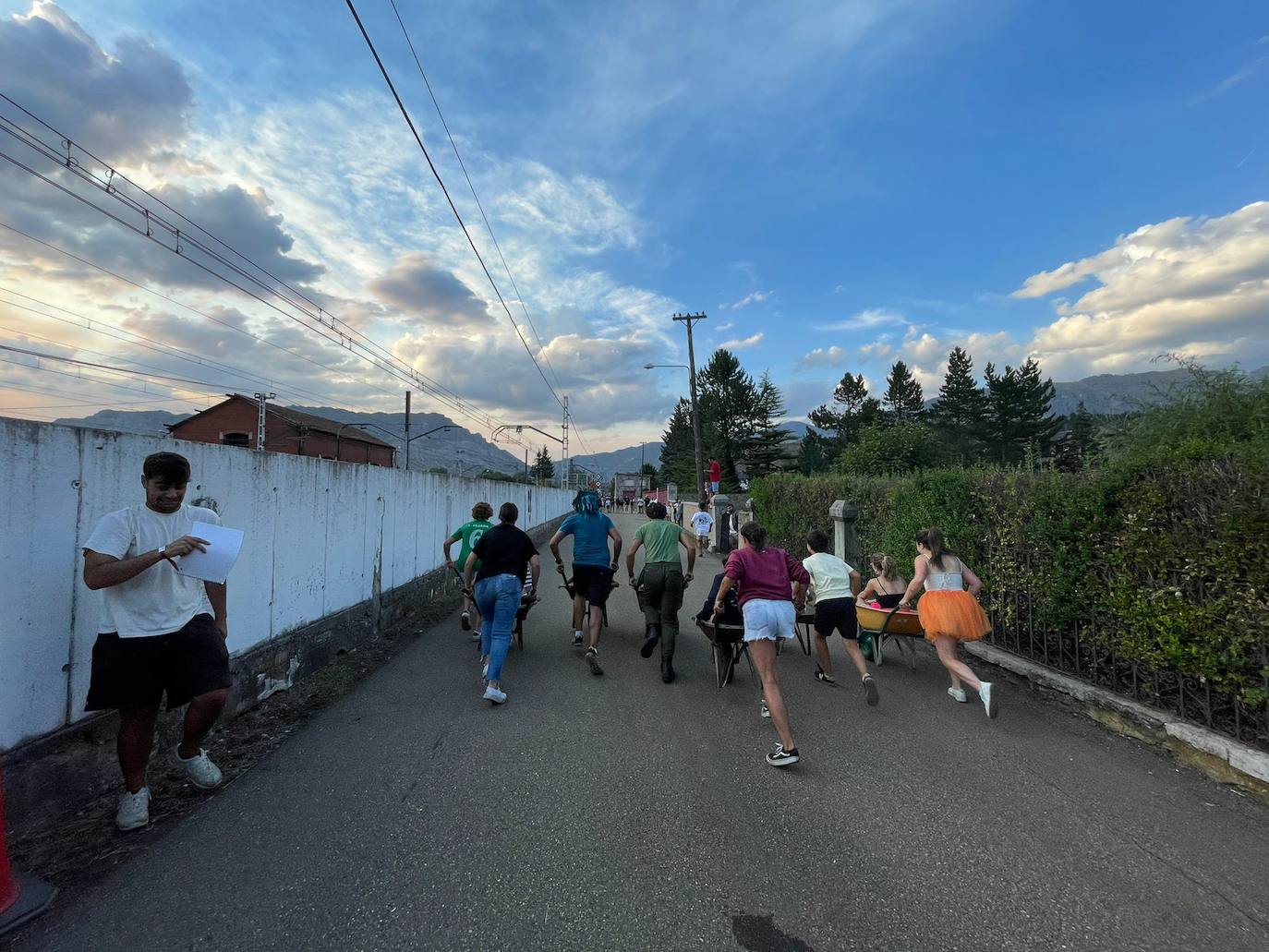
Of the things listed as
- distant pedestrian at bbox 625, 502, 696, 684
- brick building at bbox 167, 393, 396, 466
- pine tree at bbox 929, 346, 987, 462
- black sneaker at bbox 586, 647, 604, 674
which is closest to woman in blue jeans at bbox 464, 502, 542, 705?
black sneaker at bbox 586, 647, 604, 674

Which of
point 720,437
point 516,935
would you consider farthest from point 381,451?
point 516,935

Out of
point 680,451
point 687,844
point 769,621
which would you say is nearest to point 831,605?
point 769,621

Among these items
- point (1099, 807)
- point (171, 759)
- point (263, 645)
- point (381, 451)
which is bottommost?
point (1099, 807)

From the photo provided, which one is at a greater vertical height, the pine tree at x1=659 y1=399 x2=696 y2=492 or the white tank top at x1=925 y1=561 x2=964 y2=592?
the pine tree at x1=659 y1=399 x2=696 y2=492

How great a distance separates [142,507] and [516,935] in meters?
2.82

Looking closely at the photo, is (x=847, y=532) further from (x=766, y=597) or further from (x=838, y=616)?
(x=766, y=597)

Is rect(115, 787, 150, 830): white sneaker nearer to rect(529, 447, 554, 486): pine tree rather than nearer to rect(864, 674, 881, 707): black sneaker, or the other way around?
rect(864, 674, 881, 707): black sneaker

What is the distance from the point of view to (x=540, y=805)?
3428mm

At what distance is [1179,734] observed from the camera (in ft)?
13.9

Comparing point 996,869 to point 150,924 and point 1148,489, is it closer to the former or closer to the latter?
point 1148,489

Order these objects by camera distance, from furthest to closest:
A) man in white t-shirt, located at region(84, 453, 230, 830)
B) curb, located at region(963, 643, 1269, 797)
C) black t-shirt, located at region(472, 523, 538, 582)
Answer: black t-shirt, located at region(472, 523, 538, 582)
curb, located at region(963, 643, 1269, 797)
man in white t-shirt, located at region(84, 453, 230, 830)

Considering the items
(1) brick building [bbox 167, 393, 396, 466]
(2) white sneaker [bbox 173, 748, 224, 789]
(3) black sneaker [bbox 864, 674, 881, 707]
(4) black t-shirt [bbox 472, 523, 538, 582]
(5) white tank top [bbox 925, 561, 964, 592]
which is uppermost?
(1) brick building [bbox 167, 393, 396, 466]

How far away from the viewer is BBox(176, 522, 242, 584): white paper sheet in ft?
10.6

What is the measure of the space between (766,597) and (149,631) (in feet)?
12.5
